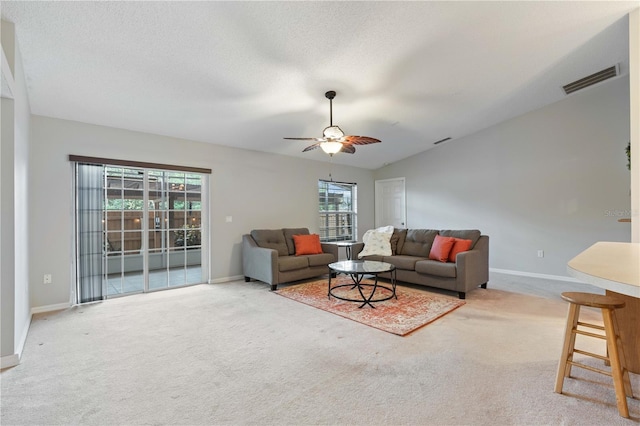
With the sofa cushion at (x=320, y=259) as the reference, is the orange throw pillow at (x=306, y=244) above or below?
above

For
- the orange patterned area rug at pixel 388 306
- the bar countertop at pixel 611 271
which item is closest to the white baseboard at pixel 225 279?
the orange patterned area rug at pixel 388 306

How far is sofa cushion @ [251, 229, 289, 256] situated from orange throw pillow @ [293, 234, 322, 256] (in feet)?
0.75

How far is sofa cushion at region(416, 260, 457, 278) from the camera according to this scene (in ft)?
13.3

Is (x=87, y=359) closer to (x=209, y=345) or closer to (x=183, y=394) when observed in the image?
(x=209, y=345)

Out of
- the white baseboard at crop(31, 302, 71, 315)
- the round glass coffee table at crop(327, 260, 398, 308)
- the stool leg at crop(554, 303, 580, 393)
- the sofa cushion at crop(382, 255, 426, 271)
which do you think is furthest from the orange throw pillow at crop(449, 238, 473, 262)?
the white baseboard at crop(31, 302, 71, 315)

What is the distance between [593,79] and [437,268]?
346 centimetres

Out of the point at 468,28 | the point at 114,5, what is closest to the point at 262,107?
the point at 114,5

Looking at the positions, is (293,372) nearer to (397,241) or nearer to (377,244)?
(377,244)

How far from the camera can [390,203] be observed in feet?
25.3

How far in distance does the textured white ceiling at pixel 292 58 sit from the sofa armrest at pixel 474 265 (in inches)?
86.2

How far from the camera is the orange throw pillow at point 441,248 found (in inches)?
174

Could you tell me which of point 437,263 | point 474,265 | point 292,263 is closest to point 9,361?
point 292,263

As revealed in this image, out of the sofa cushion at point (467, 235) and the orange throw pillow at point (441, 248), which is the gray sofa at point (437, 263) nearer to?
the sofa cushion at point (467, 235)

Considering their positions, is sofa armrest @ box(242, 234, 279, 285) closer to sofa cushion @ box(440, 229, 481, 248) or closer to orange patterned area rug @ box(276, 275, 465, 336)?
orange patterned area rug @ box(276, 275, 465, 336)
